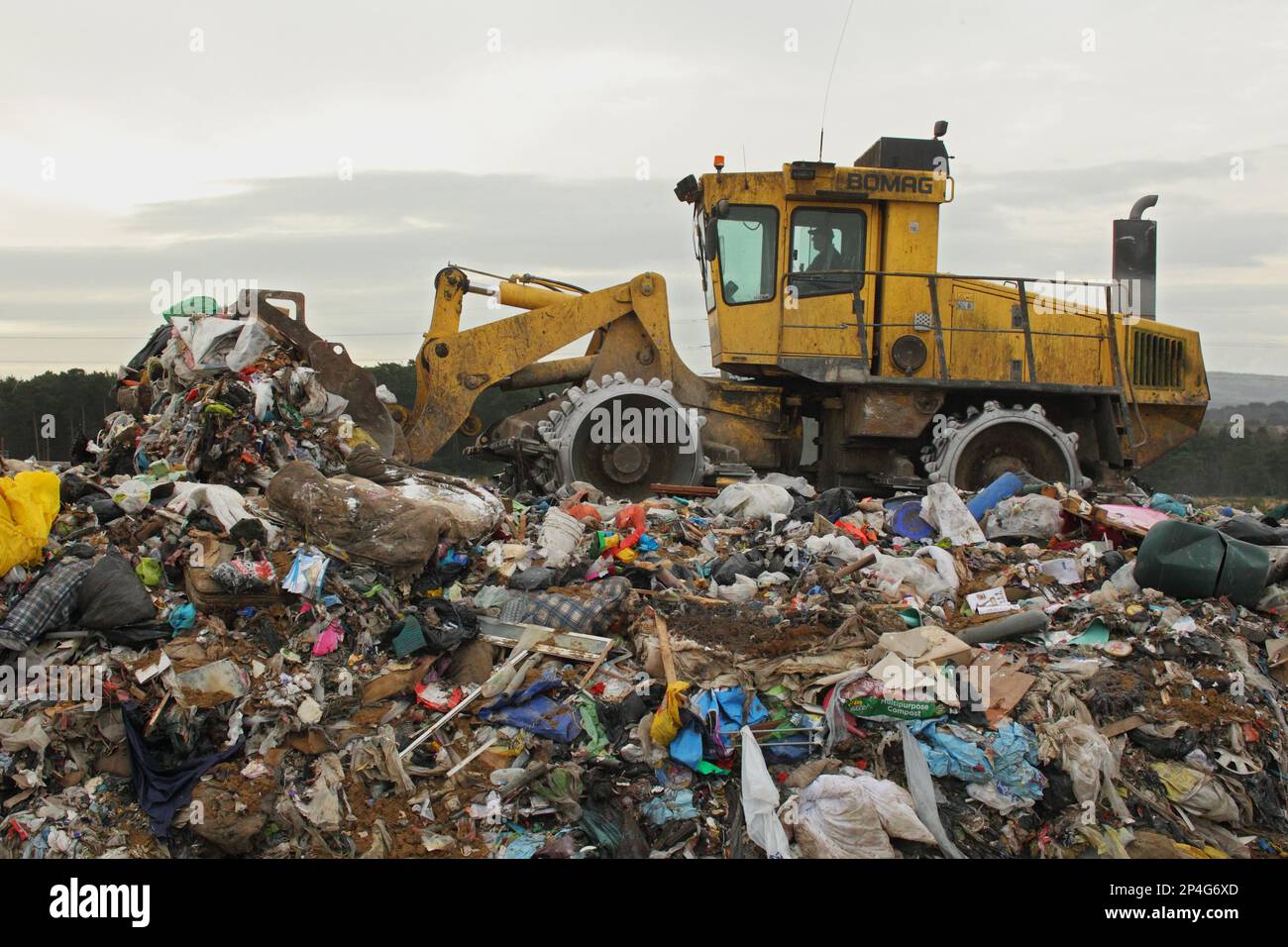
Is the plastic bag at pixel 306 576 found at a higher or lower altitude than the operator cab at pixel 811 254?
lower

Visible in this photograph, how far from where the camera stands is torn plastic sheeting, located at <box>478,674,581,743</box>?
4.61m

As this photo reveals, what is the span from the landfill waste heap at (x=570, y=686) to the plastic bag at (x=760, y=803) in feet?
0.04

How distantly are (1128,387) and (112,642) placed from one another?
27.2ft

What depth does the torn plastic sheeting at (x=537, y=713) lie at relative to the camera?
15.1 ft

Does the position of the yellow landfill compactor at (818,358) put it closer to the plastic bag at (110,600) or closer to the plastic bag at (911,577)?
the plastic bag at (911,577)

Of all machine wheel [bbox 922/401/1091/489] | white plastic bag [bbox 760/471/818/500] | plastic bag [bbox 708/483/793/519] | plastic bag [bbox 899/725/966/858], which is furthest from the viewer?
machine wheel [bbox 922/401/1091/489]

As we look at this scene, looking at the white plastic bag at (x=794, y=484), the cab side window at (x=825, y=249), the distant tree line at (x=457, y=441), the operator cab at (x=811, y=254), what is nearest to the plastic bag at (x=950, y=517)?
the white plastic bag at (x=794, y=484)

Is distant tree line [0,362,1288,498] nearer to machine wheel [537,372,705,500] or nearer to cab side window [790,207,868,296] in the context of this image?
machine wheel [537,372,705,500]

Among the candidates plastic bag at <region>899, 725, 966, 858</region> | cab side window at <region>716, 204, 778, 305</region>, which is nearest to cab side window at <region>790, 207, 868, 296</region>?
cab side window at <region>716, 204, 778, 305</region>

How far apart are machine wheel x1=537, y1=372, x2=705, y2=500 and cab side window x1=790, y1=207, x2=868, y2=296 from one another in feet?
5.07

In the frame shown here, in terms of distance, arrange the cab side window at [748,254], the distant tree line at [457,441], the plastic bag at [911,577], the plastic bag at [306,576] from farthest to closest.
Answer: the distant tree line at [457,441] < the cab side window at [748,254] < the plastic bag at [911,577] < the plastic bag at [306,576]

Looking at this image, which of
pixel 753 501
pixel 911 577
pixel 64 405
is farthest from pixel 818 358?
pixel 64 405

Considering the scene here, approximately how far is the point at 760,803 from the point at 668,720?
543 millimetres
